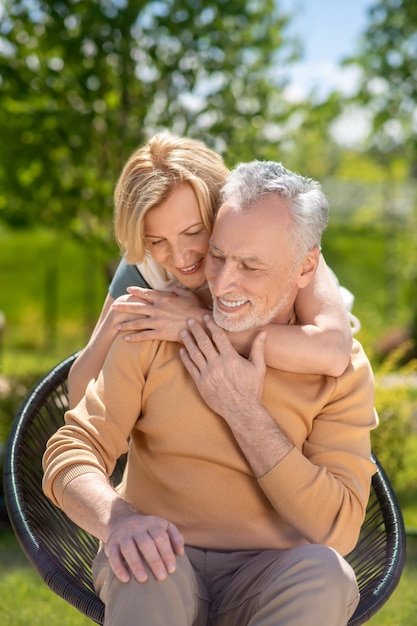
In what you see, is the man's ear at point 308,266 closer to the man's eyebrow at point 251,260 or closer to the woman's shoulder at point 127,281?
the man's eyebrow at point 251,260

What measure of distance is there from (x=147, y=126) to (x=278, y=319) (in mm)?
3341

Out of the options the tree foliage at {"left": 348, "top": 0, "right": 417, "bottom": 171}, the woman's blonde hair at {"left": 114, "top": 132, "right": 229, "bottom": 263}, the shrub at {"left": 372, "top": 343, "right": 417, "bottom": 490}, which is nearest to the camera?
the woman's blonde hair at {"left": 114, "top": 132, "right": 229, "bottom": 263}

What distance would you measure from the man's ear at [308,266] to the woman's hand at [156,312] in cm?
26

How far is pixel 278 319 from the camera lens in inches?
92.9

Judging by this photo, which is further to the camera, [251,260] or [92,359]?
[92,359]

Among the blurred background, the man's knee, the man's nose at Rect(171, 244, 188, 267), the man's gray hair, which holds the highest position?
the blurred background

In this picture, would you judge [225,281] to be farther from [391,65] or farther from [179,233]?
[391,65]

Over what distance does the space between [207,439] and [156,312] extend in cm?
35

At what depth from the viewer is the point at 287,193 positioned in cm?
215

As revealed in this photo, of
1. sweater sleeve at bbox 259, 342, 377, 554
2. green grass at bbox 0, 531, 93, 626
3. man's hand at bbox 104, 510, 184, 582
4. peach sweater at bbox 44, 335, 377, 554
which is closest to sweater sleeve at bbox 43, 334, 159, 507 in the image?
peach sweater at bbox 44, 335, 377, 554

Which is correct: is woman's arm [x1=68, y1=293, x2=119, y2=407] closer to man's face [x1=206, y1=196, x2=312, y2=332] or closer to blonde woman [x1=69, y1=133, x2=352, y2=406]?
blonde woman [x1=69, y1=133, x2=352, y2=406]

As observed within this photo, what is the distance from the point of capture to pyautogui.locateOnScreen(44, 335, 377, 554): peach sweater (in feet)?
7.02

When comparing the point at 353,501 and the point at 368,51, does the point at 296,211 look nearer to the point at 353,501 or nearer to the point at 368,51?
the point at 353,501

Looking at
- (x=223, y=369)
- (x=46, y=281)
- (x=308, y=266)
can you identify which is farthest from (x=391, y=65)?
(x=46, y=281)
